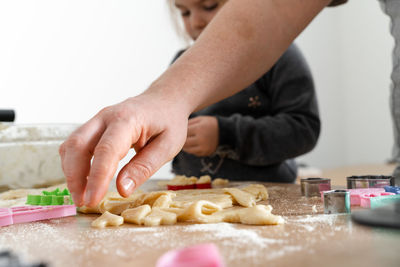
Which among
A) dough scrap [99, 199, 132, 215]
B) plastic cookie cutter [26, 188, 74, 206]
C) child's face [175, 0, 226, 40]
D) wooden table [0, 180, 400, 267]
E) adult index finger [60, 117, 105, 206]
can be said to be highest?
child's face [175, 0, 226, 40]

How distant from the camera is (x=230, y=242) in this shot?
460 mm

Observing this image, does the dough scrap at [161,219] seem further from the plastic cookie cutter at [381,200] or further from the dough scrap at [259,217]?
the plastic cookie cutter at [381,200]

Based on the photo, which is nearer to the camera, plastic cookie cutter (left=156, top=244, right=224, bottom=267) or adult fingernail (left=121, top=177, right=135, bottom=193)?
plastic cookie cutter (left=156, top=244, right=224, bottom=267)

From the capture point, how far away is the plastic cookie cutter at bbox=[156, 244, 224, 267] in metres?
0.33

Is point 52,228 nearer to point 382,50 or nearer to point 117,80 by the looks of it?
point 117,80

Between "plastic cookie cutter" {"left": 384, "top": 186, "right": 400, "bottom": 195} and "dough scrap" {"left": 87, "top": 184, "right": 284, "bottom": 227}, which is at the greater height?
"plastic cookie cutter" {"left": 384, "top": 186, "right": 400, "bottom": 195}

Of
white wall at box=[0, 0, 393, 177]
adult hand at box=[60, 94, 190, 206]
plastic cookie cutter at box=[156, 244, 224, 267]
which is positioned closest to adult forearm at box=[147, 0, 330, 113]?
adult hand at box=[60, 94, 190, 206]

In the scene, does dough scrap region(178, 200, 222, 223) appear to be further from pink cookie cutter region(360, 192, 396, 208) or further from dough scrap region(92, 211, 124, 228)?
pink cookie cutter region(360, 192, 396, 208)

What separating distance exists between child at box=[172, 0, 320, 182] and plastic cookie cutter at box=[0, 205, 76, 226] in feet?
2.08

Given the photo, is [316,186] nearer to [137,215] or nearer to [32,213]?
[137,215]

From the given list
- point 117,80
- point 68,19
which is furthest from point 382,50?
point 68,19

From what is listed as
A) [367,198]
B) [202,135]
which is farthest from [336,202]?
[202,135]

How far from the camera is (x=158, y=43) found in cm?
289

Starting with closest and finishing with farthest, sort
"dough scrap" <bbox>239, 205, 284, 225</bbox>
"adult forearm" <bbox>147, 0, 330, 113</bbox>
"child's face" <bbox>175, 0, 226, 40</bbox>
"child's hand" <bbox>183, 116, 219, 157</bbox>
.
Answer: "dough scrap" <bbox>239, 205, 284, 225</bbox> → "adult forearm" <bbox>147, 0, 330, 113</bbox> → "child's hand" <bbox>183, 116, 219, 157</bbox> → "child's face" <bbox>175, 0, 226, 40</bbox>
